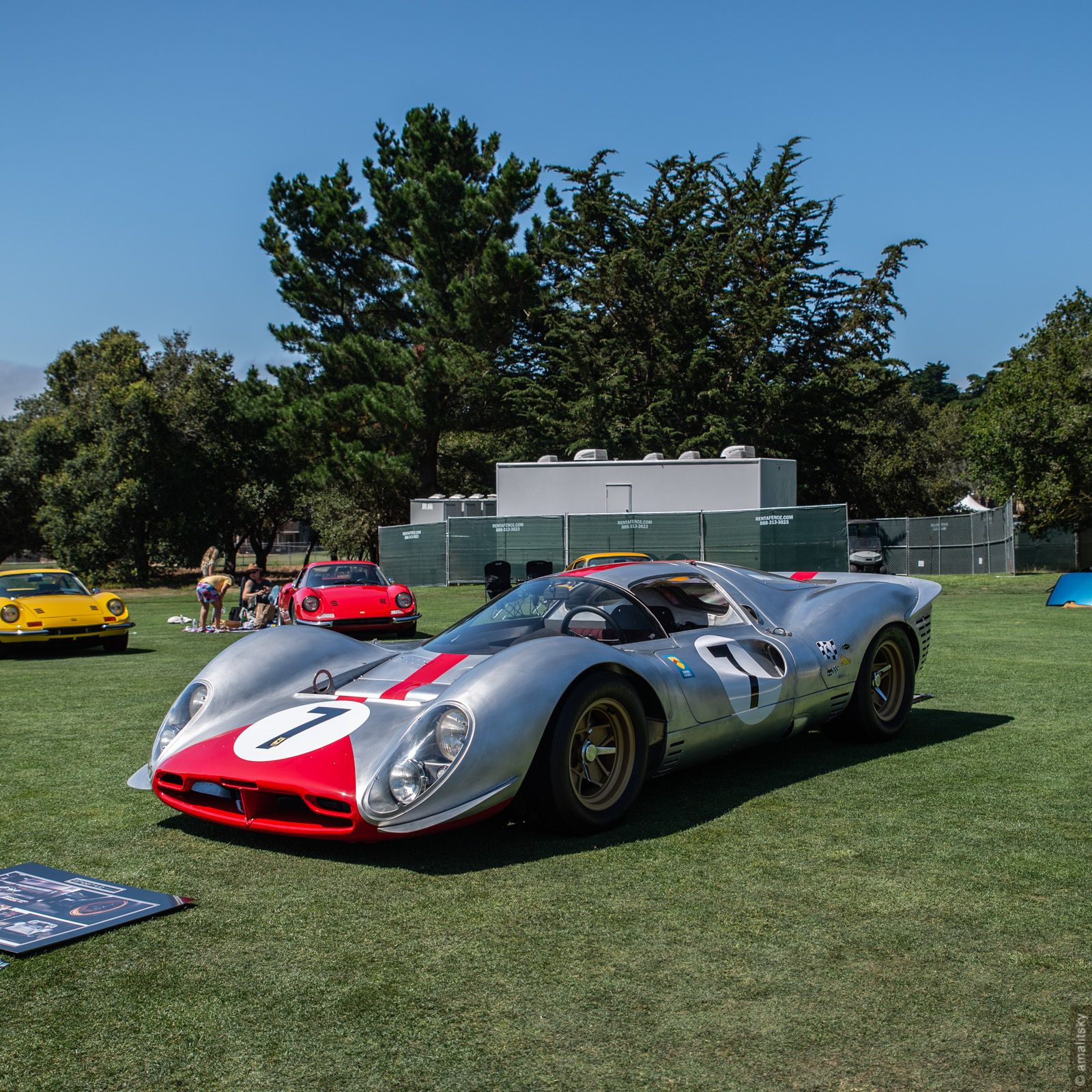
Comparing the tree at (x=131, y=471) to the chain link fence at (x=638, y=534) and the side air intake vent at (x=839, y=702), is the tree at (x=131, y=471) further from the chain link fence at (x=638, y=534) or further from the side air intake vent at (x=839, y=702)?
the side air intake vent at (x=839, y=702)

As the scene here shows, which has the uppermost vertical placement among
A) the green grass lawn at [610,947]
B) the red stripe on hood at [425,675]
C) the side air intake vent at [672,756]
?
the red stripe on hood at [425,675]

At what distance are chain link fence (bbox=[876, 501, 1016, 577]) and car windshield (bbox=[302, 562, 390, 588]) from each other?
65.6ft

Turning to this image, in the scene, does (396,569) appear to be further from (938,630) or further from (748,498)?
(938,630)

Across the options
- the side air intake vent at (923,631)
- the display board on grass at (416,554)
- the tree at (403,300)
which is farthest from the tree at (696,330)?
the side air intake vent at (923,631)

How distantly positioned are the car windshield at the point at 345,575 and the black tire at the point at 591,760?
1199 cm

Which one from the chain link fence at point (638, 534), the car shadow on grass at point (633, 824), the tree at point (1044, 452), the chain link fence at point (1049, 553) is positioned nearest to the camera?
the car shadow on grass at point (633, 824)

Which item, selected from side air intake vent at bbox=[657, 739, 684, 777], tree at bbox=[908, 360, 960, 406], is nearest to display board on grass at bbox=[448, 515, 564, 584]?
side air intake vent at bbox=[657, 739, 684, 777]

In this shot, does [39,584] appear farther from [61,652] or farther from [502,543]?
[502,543]

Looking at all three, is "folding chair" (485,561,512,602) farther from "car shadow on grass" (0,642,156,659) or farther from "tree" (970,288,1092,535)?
"tree" (970,288,1092,535)

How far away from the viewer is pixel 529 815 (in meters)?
4.78

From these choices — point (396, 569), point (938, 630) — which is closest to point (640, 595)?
point (938, 630)

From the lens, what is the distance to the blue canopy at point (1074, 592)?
762 inches

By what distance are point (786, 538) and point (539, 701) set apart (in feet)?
74.0

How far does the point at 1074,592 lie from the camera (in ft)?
64.2
